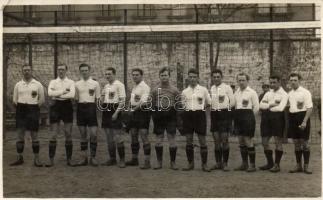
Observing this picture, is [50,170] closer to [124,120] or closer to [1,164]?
[1,164]

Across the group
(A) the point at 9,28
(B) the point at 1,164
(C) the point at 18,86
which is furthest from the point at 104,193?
(A) the point at 9,28

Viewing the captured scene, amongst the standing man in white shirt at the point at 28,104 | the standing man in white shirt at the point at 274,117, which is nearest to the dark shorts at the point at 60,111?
the standing man in white shirt at the point at 28,104

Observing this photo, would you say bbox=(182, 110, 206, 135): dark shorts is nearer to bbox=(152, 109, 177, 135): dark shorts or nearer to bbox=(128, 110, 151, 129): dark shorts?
bbox=(152, 109, 177, 135): dark shorts

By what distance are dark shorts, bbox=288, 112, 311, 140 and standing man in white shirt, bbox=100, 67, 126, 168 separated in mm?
1485

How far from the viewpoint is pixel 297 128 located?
383 centimetres

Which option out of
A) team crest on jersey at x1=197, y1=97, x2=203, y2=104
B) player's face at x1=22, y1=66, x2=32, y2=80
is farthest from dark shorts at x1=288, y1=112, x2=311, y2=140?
player's face at x1=22, y1=66, x2=32, y2=80

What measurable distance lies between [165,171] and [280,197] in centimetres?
101

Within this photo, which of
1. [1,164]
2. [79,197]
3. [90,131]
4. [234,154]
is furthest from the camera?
[234,154]

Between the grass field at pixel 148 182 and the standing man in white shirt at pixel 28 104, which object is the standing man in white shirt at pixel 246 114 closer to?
the grass field at pixel 148 182

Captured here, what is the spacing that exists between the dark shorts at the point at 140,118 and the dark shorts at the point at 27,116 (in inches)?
34.3

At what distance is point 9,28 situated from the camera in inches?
155

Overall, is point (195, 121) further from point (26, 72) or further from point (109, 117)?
point (26, 72)

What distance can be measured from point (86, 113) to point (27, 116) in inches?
20.9

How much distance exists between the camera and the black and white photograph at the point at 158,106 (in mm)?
3672
